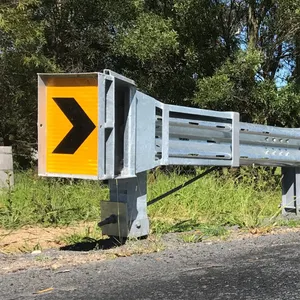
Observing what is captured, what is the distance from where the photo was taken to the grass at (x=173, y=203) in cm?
555

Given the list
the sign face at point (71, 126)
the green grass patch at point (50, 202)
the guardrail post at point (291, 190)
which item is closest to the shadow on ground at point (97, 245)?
the sign face at point (71, 126)

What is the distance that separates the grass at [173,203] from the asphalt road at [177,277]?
41.3 inches

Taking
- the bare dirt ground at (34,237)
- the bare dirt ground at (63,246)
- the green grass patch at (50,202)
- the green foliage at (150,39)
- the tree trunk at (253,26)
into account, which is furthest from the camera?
the tree trunk at (253,26)

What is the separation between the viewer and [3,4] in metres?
9.45

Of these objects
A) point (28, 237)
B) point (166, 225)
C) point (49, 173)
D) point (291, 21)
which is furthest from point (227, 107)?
point (49, 173)

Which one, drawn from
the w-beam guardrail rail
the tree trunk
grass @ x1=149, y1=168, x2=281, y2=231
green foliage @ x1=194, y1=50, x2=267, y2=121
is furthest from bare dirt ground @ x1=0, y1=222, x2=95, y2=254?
the tree trunk

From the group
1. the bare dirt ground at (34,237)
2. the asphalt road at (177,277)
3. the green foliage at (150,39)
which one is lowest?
the bare dirt ground at (34,237)

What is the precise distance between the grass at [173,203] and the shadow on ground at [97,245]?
28cm

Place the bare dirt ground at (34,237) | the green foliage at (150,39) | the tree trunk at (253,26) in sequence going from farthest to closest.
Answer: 1. the tree trunk at (253,26)
2. the green foliage at (150,39)
3. the bare dirt ground at (34,237)

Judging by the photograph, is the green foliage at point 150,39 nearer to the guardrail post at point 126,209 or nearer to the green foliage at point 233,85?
the green foliage at point 233,85

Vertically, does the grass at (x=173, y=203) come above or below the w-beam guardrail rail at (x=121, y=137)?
below

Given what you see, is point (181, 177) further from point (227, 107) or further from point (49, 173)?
point (49, 173)

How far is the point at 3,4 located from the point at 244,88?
5.47 m

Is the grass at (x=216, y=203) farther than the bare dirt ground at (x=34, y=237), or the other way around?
the grass at (x=216, y=203)
